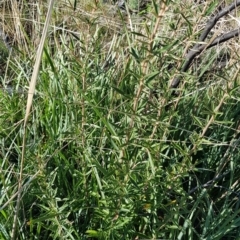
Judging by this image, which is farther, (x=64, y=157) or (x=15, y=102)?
(x=15, y=102)

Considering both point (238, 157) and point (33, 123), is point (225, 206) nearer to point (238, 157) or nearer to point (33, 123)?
point (238, 157)

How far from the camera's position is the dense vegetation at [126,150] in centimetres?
118

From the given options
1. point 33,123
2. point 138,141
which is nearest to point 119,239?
point 138,141

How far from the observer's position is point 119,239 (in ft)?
4.40

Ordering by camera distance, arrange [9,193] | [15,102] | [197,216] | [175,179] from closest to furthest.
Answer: [175,179]
[9,193]
[197,216]
[15,102]

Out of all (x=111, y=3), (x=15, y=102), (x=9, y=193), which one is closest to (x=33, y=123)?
(x=15, y=102)

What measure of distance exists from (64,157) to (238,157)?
1.99ft

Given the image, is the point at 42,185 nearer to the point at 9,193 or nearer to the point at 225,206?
the point at 9,193

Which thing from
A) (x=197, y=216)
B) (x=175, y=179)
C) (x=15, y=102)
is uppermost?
(x=175, y=179)

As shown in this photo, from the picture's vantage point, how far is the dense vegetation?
1177mm

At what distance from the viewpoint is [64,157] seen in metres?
1.47

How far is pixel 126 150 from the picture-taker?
46.5 inches

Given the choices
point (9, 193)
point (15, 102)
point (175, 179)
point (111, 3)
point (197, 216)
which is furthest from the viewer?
point (111, 3)

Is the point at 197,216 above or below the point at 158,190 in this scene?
below
